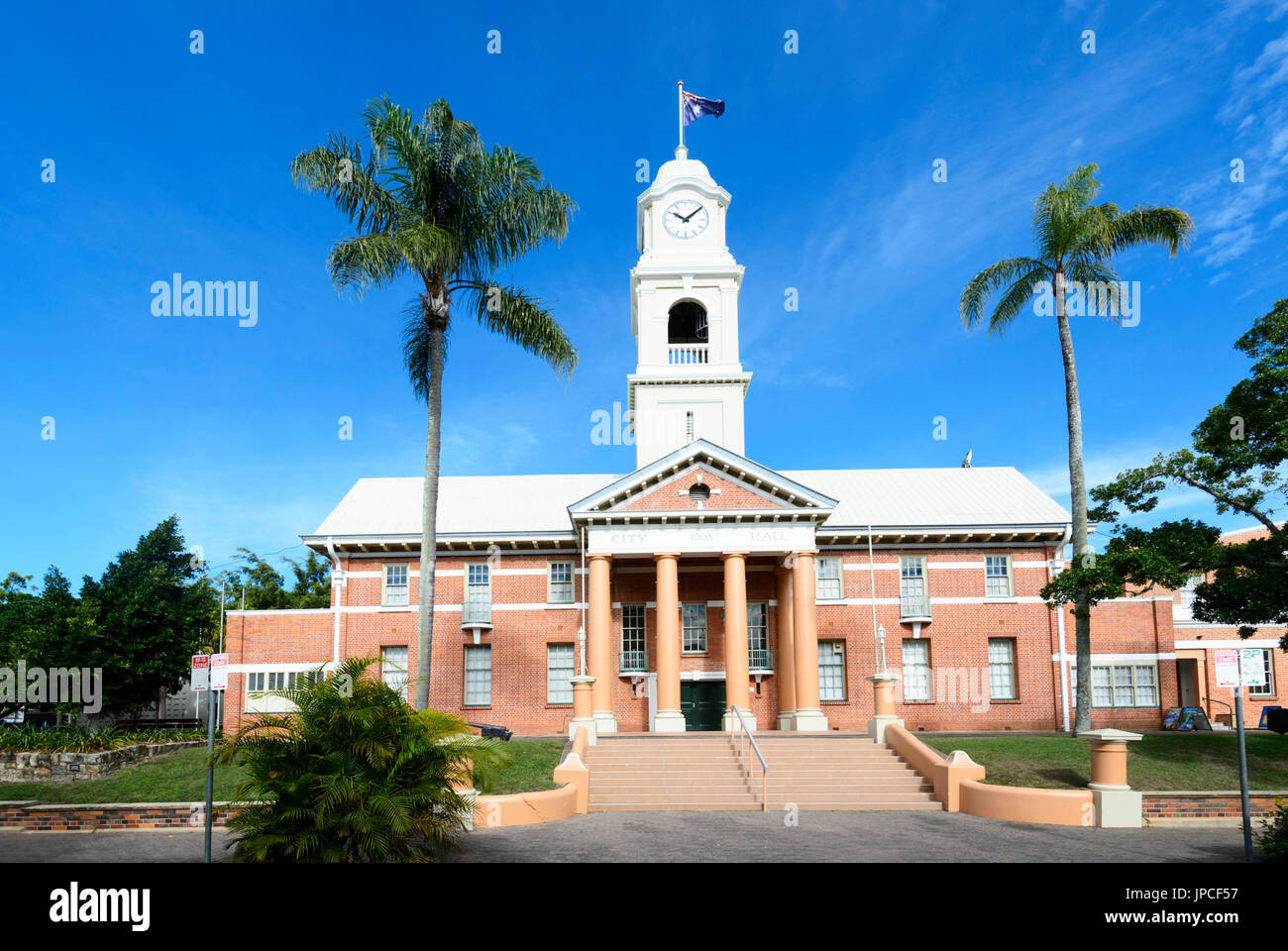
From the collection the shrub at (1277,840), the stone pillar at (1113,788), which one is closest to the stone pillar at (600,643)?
the stone pillar at (1113,788)

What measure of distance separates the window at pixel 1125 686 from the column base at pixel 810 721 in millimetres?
10649

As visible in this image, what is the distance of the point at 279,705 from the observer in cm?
3162

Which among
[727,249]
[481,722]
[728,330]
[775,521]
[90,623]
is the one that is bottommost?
[481,722]

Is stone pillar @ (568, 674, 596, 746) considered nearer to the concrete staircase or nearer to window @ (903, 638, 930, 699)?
the concrete staircase

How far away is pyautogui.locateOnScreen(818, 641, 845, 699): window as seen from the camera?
3231cm

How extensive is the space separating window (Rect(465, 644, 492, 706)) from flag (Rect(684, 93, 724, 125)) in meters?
21.0

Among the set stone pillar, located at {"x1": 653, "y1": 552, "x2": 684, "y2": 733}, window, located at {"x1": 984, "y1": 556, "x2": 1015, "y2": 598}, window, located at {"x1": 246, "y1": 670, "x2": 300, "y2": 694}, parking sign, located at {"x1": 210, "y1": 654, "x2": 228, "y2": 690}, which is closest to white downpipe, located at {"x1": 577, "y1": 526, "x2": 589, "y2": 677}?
stone pillar, located at {"x1": 653, "y1": 552, "x2": 684, "y2": 733}

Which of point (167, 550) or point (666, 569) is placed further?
point (167, 550)

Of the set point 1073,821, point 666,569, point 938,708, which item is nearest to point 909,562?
point 938,708

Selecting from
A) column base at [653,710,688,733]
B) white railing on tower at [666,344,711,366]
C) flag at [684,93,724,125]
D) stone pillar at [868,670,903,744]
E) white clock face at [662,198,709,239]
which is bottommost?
column base at [653,710,688,733]

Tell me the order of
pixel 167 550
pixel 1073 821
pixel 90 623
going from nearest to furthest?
pixel 1073 821 → pixel 90 623 → pixel 167 550
